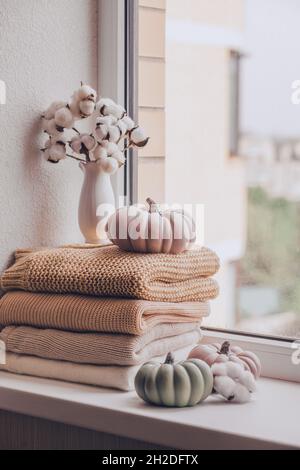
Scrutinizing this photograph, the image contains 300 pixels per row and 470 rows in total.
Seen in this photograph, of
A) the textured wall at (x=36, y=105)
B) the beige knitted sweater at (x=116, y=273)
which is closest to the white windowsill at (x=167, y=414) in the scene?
the beige knitted sweater at (x=116, y=273)

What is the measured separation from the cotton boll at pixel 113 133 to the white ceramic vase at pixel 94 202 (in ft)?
0.21

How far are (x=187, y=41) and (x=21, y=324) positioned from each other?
2.33 feet

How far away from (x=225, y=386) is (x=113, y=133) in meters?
0.58

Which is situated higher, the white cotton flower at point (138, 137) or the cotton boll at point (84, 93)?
the cotton boll at point (84, 93)

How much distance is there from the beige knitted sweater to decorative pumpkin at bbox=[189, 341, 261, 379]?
12 centimetres

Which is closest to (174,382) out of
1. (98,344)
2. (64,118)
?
(98,344)

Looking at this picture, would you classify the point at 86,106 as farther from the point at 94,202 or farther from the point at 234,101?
the point at 234,101

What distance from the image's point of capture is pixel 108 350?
1.35 meters

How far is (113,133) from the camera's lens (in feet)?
5.21

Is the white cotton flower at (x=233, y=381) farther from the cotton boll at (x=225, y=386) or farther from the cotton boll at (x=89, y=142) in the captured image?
the cotton boll at (x=89, y=142)

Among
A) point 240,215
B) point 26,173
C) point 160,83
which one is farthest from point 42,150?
point 240,215

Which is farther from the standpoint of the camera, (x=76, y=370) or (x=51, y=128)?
(x=51, y=128)

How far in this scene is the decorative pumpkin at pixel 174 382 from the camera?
124 centimetres

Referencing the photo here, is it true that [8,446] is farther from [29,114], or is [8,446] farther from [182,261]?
[29,114]
